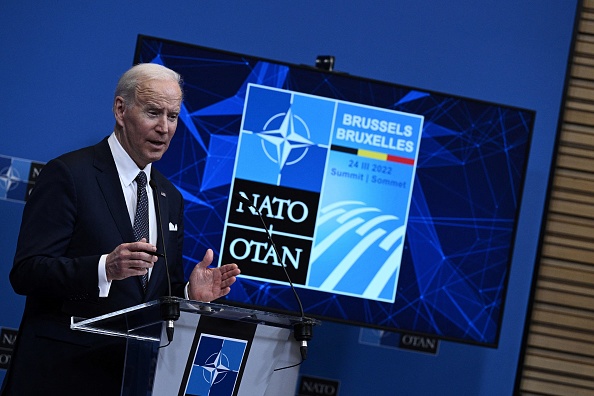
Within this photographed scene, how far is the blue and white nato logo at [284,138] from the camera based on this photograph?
4.29 meters

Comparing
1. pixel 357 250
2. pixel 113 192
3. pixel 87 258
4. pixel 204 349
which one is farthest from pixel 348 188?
pixel 204 349

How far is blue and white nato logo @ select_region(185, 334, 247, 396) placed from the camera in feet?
7.75

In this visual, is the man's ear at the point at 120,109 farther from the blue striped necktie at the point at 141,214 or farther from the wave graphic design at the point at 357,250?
the wave graphic design at the point at 357,250

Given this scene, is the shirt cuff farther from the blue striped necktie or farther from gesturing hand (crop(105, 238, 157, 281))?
the blue striped necktie

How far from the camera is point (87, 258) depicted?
2566 mm

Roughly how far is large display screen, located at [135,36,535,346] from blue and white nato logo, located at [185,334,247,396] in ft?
5.93

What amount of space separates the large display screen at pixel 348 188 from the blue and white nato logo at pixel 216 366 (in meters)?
1.81

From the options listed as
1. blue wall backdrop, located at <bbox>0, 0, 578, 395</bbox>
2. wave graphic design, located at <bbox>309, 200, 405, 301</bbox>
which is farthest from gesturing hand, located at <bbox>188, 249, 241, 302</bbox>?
blue wall backdrop, located at <bbox>0, 0, 578, 395</bbox>

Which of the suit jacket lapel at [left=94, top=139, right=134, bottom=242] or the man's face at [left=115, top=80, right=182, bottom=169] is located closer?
the suit jacket lapel at [left=94, top=139, right=134, bottom=242]

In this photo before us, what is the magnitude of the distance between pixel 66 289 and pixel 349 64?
2588 mm

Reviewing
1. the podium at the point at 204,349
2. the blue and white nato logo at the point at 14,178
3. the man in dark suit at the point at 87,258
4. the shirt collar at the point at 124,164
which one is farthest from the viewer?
the blue and white nato logo at the point at 14,178

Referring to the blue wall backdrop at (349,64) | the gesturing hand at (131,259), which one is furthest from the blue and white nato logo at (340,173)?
the gesturing hand at (131,259)

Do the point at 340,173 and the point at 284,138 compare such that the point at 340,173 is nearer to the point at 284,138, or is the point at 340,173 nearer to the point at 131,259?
the point at 284,138

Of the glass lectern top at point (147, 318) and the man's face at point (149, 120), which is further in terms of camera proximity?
the man's face at point (149, 120)
